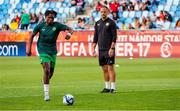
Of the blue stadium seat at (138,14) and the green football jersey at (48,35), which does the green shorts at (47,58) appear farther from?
the blue stadium seat at (138,14)

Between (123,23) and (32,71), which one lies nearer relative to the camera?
(32,71)

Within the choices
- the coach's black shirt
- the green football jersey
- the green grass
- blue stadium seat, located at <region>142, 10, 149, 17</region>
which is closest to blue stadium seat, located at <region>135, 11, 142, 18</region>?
blue stadium seat, located at <region>142, 10, 149, 17</region>

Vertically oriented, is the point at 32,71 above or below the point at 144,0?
below

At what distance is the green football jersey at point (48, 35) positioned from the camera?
16.4 meters

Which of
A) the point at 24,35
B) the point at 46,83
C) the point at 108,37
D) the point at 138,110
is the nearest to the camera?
the point at 138,110

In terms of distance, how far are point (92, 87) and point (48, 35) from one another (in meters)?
3.89

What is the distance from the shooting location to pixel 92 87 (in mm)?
19906

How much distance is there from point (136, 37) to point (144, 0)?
4935 mm

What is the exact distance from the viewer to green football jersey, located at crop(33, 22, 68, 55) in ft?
53.8

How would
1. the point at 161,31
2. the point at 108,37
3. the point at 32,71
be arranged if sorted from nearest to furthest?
the point at 108,37, the point at 32,71, the point at 161,31

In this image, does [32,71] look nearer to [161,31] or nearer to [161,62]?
[161,62]

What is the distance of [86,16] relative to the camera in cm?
4297

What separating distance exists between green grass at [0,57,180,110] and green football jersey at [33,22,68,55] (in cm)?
115

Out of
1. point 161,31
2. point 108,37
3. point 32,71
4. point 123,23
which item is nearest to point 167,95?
point 108,37
